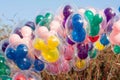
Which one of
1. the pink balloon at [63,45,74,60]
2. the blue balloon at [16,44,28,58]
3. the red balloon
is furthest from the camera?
the red balloon

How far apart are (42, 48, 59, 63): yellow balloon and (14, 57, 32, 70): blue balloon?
175 millimetres

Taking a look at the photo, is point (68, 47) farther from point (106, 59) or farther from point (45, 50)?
point (106, 59)

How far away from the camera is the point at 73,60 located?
4785 mm

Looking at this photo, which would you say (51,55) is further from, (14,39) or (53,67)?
(14,39)

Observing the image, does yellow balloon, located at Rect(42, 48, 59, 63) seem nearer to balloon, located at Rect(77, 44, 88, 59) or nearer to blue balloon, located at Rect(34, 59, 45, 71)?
blue balloon, located at Rect(34, 59, 45, 71)

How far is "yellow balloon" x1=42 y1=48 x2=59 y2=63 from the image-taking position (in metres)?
4.46

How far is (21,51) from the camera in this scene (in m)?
4.43

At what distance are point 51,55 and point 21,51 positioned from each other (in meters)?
0.32

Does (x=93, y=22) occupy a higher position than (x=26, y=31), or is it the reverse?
(x=93, y=22)

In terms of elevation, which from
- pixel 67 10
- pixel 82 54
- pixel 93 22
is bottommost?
pixel 82 54

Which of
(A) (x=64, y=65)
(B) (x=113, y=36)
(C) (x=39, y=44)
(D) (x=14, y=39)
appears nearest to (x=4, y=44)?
(D) (x=14, y=39)

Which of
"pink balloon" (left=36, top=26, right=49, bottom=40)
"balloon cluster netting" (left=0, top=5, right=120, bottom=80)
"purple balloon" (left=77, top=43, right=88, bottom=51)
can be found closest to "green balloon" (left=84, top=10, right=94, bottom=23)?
"balloon cluster netting" (left=0, top=5, right=120, bottom=80)

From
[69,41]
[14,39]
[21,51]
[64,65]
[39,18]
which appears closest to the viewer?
[21,51]

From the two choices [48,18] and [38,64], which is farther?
[48,18]
